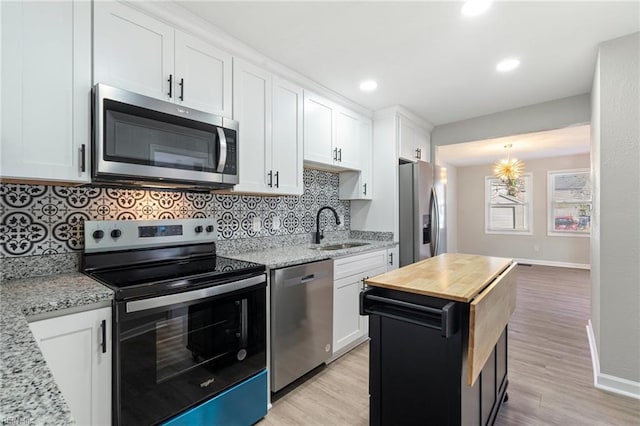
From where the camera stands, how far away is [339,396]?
2102 mm

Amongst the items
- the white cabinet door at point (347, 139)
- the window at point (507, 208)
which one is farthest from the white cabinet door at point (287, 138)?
the window at point (507, 208)

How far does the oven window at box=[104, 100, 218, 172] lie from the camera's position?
5.02 ft

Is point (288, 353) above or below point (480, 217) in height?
below

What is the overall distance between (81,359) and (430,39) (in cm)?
268

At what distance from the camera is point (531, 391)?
2.17m

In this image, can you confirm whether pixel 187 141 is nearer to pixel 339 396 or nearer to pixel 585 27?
pixel 339 396

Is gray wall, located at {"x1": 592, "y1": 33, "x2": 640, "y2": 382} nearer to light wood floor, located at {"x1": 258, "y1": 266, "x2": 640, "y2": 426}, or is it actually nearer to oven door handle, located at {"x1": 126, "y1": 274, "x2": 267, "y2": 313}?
light wood floor, located at {"x1": 258, "y1": 266, "x2": 640, "y2": 426}

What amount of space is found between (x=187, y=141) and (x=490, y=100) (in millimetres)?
3151

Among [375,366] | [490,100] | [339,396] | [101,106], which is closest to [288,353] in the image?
[339,396]

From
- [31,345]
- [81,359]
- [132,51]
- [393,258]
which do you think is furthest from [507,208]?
[31,345]

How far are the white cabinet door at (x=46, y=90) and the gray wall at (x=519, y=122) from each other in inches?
155

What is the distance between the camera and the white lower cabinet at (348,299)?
8.35 ft

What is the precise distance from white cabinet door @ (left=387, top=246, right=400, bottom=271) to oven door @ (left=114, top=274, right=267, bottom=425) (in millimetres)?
1780

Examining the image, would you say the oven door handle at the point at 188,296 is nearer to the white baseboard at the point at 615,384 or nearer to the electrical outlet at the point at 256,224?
the electrical outlet at the point at 256,224
